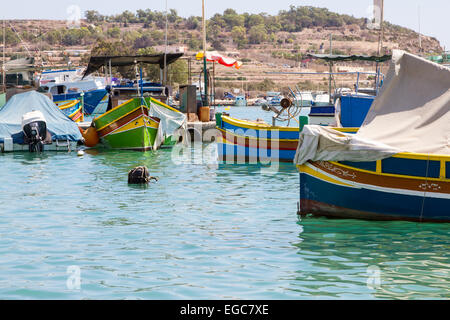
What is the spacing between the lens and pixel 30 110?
2997cm

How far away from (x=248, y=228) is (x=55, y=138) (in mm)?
17805

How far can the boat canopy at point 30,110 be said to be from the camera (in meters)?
29.2

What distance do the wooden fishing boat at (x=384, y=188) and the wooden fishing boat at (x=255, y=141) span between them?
9678 millimetres

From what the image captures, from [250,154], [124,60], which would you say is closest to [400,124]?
[250,154]

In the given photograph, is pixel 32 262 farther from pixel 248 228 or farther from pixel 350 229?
pixel 350 229

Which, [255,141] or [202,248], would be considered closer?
[202,248]

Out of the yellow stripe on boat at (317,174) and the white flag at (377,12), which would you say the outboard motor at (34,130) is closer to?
the white flag at (377,12)

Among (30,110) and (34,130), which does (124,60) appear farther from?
(34,130)

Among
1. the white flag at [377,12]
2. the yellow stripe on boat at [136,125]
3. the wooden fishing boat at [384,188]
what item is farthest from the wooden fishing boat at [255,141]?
the wooden fishing boat at [384,188]

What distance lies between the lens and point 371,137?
1336 cm

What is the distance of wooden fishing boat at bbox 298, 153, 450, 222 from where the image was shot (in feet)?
41.2

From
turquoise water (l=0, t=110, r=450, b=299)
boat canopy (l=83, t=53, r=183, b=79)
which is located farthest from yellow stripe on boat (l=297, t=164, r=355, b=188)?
boat canopy (l=83, t=53, r=183, b=79)

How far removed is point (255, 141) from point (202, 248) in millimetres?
12487
